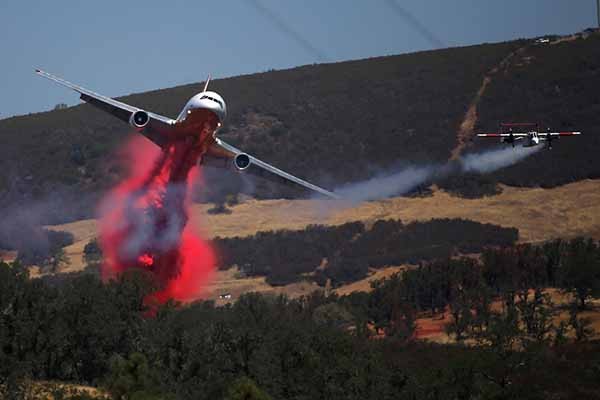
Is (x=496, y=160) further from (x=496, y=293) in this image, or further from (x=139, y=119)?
(x=139, y=119)

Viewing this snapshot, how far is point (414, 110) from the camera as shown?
424 ft

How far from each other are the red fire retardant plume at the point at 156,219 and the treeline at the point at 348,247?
26.6m

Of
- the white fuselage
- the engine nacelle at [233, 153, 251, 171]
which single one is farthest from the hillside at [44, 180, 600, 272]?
the white fuselage

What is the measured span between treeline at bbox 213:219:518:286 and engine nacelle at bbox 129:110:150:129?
32310 mm

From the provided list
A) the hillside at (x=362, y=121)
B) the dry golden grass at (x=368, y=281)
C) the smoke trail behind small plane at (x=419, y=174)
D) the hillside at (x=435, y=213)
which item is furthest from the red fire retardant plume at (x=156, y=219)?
the hillside at (x=362, y=121)

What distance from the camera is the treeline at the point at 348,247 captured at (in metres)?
86.0

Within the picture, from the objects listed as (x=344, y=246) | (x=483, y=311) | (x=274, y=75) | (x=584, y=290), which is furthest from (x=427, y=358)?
(x=274, y=75)

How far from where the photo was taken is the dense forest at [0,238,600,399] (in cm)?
4438

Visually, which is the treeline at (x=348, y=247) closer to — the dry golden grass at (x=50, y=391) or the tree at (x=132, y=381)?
the dry golden grass at (x=50, y=391)

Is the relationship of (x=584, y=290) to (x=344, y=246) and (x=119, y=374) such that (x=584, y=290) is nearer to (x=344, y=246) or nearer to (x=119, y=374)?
(x=344, y=246)

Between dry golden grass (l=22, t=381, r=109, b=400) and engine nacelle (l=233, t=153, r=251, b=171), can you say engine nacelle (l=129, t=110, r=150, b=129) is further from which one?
dry golden grass (l=22, t=381, r=109, b=400)

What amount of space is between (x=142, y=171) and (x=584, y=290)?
2568 cm

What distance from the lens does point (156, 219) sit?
5597 cm

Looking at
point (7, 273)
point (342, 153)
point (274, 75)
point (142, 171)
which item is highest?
point (274, 75)
